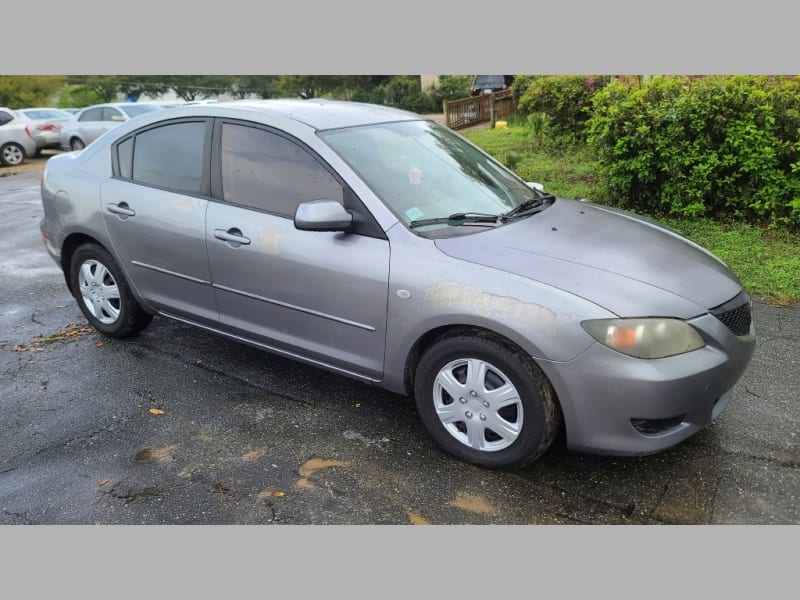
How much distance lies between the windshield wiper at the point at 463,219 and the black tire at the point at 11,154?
17769mm

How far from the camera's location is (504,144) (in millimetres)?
12266

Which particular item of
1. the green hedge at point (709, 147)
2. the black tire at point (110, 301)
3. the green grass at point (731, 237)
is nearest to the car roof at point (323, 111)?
the black tire at point (110, 301)

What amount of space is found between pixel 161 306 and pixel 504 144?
29.7 feet

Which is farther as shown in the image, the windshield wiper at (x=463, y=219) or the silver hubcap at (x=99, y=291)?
the silver hubcap at (x=99, y=291)

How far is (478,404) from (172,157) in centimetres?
262

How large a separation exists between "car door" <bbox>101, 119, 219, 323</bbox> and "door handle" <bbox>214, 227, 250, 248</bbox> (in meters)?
0.15

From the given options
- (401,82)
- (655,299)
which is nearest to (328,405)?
(655,299)

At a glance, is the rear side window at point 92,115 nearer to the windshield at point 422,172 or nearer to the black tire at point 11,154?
the black tire at point 11,154

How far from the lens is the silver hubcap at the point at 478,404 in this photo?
3111mm

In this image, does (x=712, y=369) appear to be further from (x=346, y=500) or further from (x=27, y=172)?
(x=27, y=172)

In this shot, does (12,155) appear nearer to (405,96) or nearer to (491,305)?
(405,96)

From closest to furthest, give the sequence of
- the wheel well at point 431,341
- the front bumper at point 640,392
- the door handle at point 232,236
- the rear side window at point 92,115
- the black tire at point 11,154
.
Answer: the front bumper at point 640,392, the wheel well at point 431,341, the door handle at point 232,236, the black tire at point 11,154, the rear side window at point 92,115

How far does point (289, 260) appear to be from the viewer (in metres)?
3.66

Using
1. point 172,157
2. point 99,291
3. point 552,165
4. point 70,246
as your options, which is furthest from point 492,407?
point 552,165
